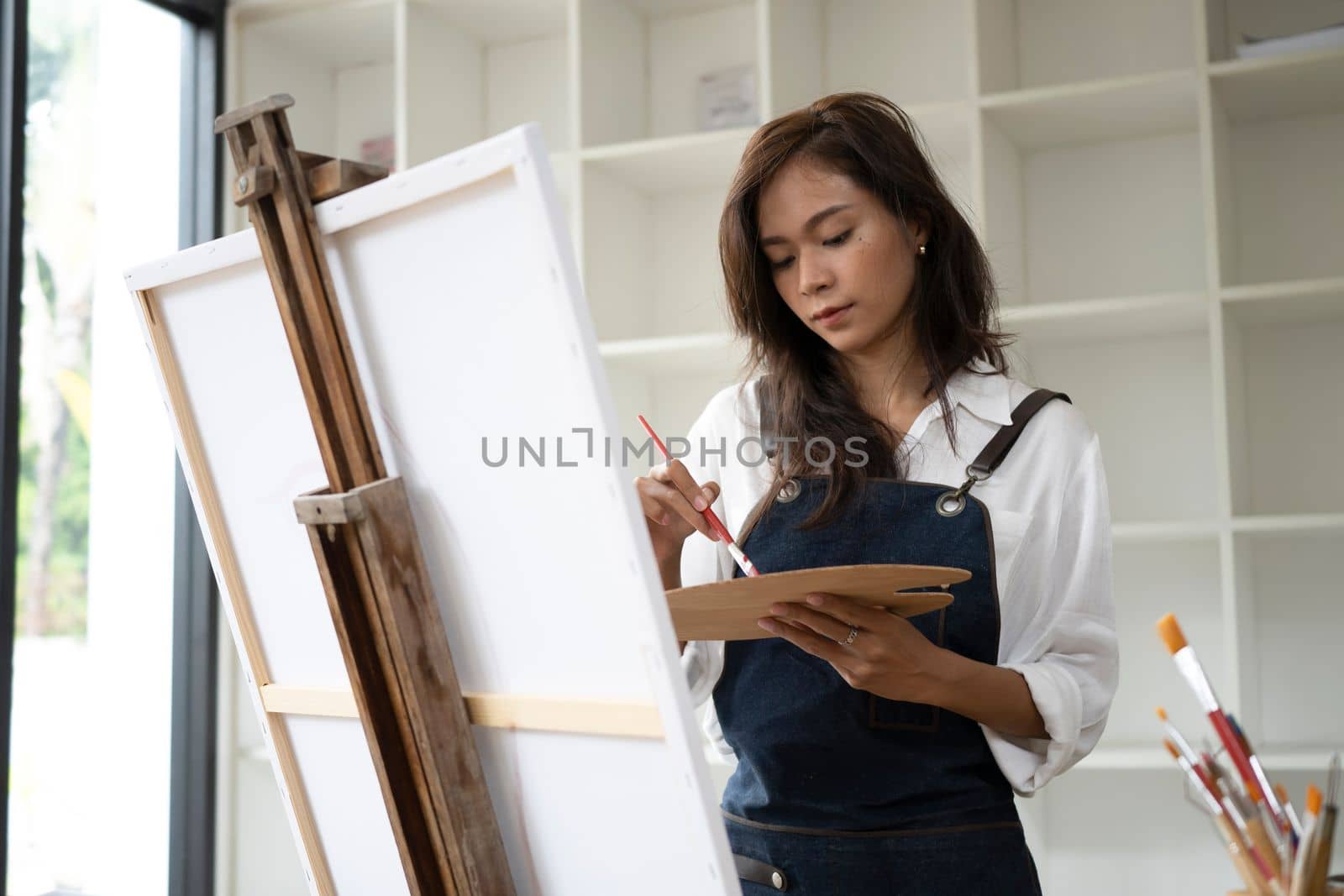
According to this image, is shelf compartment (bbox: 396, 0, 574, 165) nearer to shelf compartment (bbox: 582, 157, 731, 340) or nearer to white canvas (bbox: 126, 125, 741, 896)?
shelf compartment (bbox: 582, 157, 731, 340)

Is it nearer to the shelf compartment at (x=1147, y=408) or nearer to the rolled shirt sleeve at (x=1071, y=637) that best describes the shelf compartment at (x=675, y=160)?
the shelf compartment at (x=1147, y=408)

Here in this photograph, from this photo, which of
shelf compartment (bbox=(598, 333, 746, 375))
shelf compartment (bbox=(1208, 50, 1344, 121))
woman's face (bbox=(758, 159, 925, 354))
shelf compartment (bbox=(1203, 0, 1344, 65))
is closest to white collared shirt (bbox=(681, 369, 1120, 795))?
woman's face (bbox=(758, 159, 925, 354))

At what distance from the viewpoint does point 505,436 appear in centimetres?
86

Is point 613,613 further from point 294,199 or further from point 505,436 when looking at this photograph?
point 294,199

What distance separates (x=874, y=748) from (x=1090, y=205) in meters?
1.44

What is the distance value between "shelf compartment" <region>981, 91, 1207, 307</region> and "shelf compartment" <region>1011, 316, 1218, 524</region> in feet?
0.35

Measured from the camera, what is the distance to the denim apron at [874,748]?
1.24 meters

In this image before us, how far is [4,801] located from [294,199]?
1651mm

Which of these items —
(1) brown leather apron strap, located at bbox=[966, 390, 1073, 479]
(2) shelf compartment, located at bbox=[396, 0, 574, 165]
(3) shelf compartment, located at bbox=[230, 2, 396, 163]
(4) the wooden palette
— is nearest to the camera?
(4) the wooden palette

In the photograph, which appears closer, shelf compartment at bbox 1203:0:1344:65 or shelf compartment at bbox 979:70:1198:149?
shelf compartment at bbox 979:70:1198:149

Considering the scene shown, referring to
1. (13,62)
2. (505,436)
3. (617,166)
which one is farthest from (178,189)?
(505,436)

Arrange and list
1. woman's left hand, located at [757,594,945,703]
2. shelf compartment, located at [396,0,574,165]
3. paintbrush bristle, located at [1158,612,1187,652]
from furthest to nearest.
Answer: shelf compartment, located at [396,0,574,165] < woman's left hand, located at [757,594,945,703] < paintbrush bristle, located at [1158,612,1187,652]

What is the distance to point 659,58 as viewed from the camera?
2.63m

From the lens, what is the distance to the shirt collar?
1.35 metres
